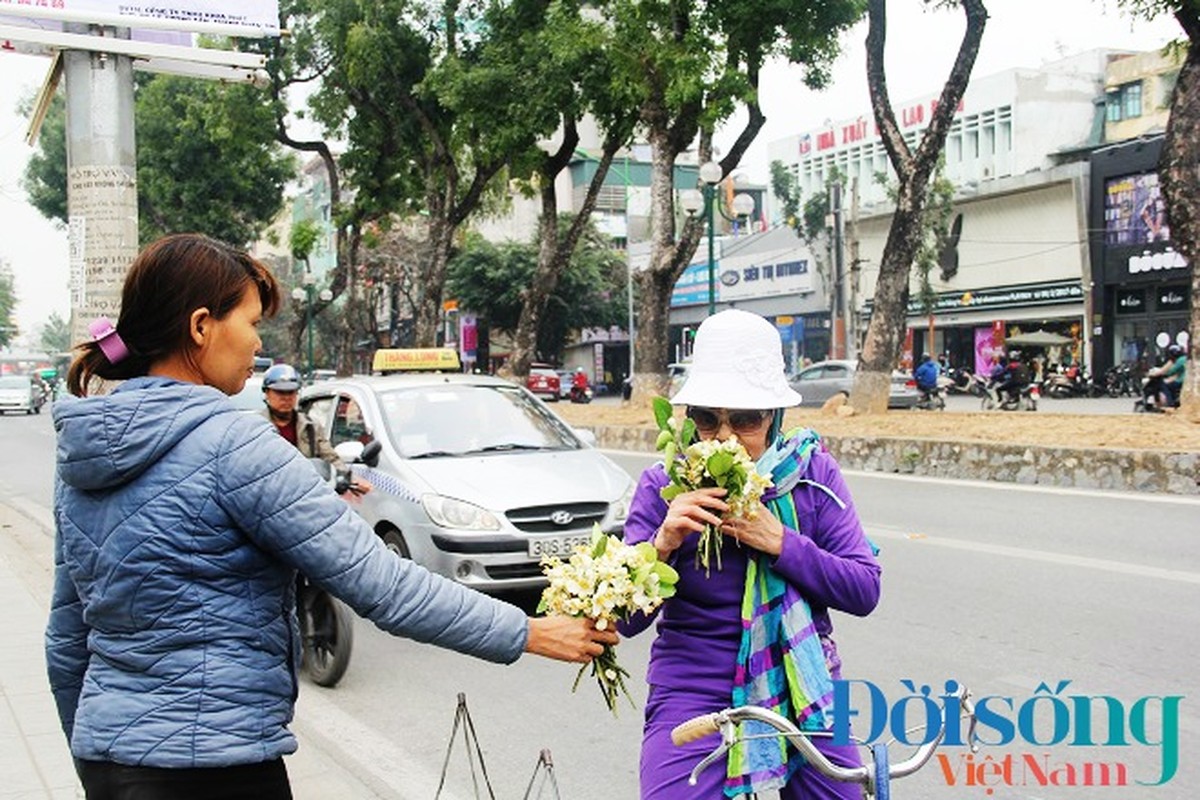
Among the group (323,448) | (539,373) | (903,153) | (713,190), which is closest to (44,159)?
(539,373)

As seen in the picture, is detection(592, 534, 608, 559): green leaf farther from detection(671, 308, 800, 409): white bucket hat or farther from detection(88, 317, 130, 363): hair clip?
detection(88, 317, 130, 363): hair clip

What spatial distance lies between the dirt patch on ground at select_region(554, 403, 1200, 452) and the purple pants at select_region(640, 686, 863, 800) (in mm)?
11305

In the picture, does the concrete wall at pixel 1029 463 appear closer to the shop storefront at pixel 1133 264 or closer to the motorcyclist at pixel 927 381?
the motorcyclist at pixel 927 381

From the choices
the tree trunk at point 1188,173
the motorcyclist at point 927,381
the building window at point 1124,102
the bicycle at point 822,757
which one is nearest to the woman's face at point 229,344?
the bicycle at point 822,757

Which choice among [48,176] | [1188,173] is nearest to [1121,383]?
[1188,173]

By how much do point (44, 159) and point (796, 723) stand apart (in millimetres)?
48408

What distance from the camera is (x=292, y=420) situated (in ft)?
23.0

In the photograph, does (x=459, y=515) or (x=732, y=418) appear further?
(x=459, y=515)

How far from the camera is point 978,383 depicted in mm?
35000

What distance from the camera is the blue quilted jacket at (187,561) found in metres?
1.93

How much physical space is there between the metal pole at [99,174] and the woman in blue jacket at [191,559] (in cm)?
510

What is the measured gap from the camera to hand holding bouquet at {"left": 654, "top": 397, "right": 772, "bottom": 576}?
229 cm

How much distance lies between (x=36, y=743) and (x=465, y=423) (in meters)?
3.63

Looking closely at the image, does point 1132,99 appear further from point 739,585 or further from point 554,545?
point 739,585
